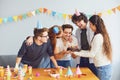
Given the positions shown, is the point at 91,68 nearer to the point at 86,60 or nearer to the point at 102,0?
the point at 86,60

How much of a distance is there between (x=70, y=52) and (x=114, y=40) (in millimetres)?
1072

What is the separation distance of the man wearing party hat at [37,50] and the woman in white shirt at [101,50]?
0.49 meters

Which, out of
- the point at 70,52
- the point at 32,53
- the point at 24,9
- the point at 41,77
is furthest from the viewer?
the point at 24,9

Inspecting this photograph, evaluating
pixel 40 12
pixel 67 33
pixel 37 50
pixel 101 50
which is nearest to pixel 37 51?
pixel 37 50

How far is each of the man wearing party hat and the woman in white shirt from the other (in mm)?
493

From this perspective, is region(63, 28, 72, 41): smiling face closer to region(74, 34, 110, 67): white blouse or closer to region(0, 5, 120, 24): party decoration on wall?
region(74, 34, 110, 67): white blouse

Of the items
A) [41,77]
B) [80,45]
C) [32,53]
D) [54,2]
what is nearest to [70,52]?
[80,45]

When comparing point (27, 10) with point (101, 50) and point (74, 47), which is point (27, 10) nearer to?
point (74, 47)

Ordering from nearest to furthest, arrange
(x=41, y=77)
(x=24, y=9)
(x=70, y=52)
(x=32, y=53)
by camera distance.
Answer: (x=41, y=77) < (x=32, y=53) < (x=70, y=52) < (x=24, y=9)

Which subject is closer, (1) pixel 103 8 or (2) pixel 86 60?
(2) pixel 86 60

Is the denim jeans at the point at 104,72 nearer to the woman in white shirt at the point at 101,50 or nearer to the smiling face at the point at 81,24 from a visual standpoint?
the woman in white shirt at the point at 101,50

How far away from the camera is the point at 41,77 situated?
264 cm

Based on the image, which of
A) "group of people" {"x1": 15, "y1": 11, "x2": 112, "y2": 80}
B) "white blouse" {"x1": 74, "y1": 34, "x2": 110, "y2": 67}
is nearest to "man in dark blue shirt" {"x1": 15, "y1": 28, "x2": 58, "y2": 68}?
"group of people" {"x1": 15, "y1": 11, "x2": 112, "y2": 80}

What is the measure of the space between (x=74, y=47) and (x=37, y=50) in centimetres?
52
